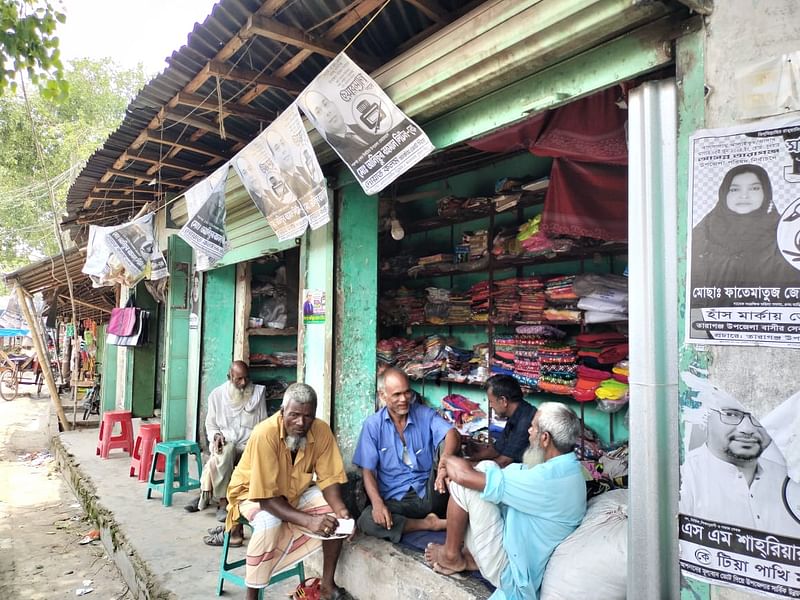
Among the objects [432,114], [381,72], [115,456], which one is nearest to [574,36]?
[432,114]

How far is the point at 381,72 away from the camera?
3006mm

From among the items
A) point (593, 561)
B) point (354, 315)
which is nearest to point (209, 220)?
point (354, 315)

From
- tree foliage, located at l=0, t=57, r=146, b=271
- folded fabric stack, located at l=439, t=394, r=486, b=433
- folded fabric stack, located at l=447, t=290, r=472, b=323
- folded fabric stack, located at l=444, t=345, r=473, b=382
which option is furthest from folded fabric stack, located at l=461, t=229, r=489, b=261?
tree foliage, located at l=0, t=57, r=146, b=271

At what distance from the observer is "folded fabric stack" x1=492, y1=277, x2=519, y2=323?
5.05 m

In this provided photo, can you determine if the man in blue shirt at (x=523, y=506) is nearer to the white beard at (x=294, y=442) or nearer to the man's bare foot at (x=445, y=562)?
the man's bare foot at (x=445, y=562)

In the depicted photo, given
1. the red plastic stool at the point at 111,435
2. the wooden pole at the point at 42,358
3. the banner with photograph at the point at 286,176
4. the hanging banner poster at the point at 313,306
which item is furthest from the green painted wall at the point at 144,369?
the banner with photograph at the point at 286,176

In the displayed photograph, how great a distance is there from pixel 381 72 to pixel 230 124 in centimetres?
219

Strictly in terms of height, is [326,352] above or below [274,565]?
above

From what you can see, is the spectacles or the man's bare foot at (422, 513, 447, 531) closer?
the spectacles

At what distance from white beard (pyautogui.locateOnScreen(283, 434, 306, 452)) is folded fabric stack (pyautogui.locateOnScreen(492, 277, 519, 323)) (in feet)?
8.46

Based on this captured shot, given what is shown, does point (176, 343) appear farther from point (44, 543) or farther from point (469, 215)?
point (469, 215)

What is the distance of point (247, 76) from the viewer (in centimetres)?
345

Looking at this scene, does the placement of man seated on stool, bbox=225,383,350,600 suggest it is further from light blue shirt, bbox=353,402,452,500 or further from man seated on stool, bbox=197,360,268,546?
man seated on stool, bbox=197,360,268,546

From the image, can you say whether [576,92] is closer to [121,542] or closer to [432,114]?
[432,114]
